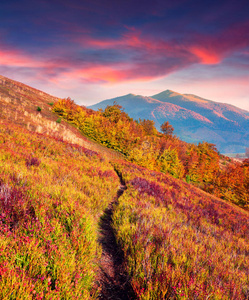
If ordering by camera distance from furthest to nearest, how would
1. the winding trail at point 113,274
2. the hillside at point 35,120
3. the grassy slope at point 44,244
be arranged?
the hillside at point 35,120 → the winding trail at point 113,274 → the grassy slope at point 44,244

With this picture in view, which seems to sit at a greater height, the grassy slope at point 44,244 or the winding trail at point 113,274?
the grassy slope at point 44,244

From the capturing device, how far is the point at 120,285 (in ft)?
7.63

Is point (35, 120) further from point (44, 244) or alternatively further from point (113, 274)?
point (113, 274)

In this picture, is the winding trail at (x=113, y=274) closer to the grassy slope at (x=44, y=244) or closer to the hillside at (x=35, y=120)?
the grassy slope at (x=44, y=244)

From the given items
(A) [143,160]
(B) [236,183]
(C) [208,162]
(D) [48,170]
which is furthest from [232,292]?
(C) [208,162]

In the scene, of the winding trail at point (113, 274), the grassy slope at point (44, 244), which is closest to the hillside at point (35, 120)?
the grassy slope at point (44, 244)

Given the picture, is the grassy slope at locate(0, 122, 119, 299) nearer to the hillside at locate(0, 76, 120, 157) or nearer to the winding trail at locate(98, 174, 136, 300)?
the winding trail at locate(98, 174, 136, 300)

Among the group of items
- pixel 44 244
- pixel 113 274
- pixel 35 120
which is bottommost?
pixel 113 274

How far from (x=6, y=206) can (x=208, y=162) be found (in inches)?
2174

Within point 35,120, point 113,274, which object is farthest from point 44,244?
point 35,120

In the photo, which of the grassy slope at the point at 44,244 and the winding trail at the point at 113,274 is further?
the winding trail at the point at 113,274

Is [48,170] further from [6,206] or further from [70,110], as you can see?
[70,110]

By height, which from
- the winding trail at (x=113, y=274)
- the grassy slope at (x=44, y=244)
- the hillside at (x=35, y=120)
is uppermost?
the hillside at (x=35, y=120)

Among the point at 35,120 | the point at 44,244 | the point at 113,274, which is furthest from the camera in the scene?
the point at 35,120
